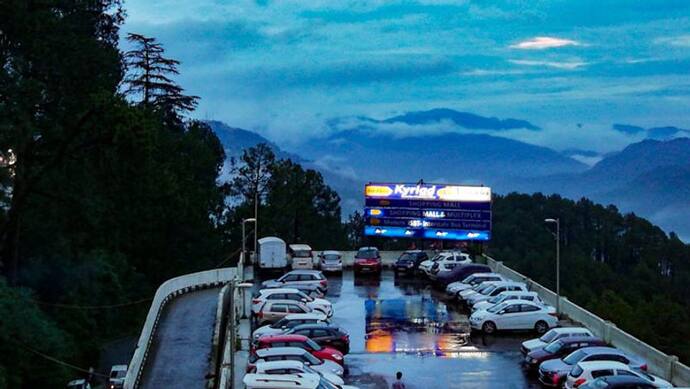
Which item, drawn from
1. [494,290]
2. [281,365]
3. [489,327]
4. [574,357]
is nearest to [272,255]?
[494,290]

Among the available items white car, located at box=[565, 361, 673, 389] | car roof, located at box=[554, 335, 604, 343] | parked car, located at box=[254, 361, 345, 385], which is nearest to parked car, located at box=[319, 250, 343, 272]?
car roof, located at box=[554, 335, 604, 343]

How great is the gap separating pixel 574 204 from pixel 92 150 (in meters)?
128

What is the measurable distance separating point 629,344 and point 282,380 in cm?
1355

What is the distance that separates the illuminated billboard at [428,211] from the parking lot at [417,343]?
5967 millimetres

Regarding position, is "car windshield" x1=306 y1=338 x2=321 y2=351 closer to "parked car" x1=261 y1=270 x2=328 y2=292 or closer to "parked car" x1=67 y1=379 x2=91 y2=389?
"parked car" x1=261 y1=270 x2=328 y2=292

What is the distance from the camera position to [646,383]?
24.8m

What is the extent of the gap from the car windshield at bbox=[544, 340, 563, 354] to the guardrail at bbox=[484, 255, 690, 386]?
2.84 metres

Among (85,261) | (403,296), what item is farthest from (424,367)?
(85,261)

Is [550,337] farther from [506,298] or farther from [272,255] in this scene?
[272,255]

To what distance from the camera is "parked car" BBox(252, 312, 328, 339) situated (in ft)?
106

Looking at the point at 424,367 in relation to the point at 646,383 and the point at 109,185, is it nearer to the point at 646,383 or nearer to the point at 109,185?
the point at 646,383

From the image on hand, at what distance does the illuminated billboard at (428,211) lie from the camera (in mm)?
52875

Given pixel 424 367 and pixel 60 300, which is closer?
pixel 424 367

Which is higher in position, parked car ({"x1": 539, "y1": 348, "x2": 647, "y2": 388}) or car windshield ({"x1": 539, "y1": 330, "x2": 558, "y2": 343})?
car windshield ({"x1": 539, "y1": 330, "x2": 558, "y2": 343})
